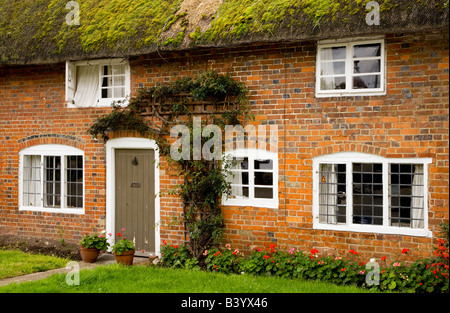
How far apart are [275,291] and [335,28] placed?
4.21m

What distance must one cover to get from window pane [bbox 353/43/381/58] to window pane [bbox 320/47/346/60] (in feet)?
0.67

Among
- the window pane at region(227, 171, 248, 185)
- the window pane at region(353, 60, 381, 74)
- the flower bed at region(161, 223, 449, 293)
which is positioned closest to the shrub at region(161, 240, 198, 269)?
the flower bed at region(161, 223, 449, 293)

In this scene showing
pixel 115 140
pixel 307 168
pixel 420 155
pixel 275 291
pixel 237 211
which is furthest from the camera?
Result: pixel 115 140

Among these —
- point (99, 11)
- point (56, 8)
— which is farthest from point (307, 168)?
point (56, 8)

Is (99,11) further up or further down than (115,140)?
further up

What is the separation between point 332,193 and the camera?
764cm

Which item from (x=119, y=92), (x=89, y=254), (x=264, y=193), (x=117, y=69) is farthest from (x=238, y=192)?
(x=117, y=69)

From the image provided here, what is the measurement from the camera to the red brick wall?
697 cm

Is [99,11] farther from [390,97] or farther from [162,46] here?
[390,97]

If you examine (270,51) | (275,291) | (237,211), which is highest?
(270,51)

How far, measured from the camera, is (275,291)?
640cm

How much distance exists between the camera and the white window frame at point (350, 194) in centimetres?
700

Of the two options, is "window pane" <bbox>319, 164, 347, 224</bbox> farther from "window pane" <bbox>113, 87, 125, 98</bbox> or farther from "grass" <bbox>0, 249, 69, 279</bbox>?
"grass" <bbox>0, 249, 69, 279</bbox>

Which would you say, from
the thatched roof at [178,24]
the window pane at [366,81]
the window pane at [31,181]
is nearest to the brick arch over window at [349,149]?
the window pane at [366,81]
